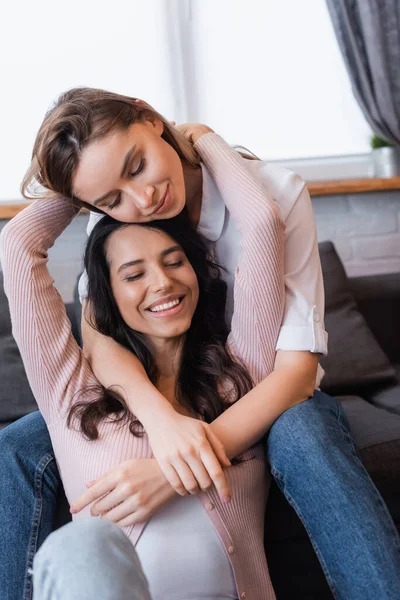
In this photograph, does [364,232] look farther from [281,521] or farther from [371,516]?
[371,516]

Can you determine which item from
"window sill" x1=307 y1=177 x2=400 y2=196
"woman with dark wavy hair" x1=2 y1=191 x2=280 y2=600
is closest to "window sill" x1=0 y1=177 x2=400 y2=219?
"window sill" x1=307 y1=177 x2=400 y2=196

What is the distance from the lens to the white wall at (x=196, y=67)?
2605 mm

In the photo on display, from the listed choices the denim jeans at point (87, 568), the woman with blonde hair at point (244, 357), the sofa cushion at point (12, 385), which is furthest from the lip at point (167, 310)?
the sofa cushion at point (12, 385)

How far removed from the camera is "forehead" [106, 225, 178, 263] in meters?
1.43

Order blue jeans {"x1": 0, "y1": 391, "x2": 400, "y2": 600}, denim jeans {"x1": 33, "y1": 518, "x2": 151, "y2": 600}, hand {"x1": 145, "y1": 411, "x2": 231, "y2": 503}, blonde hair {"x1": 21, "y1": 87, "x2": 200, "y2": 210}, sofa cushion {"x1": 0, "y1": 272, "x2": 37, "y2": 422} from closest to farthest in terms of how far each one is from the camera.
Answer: denim jeans {"x1": 33, "y1": 518, "x2": 151, "y2": 600} → blue jeans {"x1": 0, "y1": 391, "x2": 400, "y2": 600} → hand {"x1": 145, "y1": 411, "x2": 231, "y2": 503} → blonde hair {"x1": 21, "y1": 87, "x2": 200, "y2": 210} → sofa cushion {"x1": 0, "y1": 272, "x2": 37, "y2": 422}

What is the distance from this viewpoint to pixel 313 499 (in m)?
1.19

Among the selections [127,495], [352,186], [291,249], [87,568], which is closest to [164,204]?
[291,249]

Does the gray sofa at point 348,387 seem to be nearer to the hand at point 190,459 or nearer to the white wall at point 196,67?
the hand at point 190,459

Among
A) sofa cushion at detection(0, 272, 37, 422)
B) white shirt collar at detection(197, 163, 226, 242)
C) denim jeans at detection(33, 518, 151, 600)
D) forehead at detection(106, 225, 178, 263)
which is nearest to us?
denim jeans at detection(33, 518, 151, 600)

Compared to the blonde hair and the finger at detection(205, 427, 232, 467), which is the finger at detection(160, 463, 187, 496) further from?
the blonde hair

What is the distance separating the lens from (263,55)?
2.78 m

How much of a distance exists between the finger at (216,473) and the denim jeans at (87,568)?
412 mm

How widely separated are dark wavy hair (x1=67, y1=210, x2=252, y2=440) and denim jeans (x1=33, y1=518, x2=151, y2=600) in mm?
519

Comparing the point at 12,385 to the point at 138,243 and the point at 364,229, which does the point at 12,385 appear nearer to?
the point at 138,243
